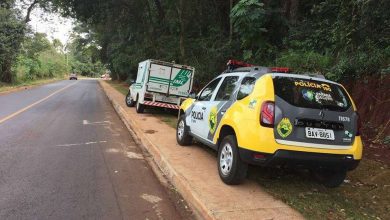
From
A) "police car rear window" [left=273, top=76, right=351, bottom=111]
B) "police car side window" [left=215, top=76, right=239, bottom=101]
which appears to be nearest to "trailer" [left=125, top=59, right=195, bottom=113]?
"police car side window" [left=215, top=76, right=239, bottom=101]

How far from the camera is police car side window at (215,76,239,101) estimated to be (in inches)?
→ 268

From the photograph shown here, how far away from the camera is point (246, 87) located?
6.24 metres

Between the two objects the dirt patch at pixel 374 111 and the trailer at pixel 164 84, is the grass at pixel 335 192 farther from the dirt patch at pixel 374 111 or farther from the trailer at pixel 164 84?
the trailer at pixel 164 84

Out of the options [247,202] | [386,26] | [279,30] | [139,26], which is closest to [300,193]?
[247,202]

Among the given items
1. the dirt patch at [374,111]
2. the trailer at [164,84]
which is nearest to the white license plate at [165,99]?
the trailer at [164,84]

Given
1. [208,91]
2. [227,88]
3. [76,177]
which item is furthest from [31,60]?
[227,88]

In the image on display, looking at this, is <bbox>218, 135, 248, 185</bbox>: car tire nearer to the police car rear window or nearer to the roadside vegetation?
the roadside vegetation

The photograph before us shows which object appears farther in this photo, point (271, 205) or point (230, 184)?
point (230, 184)

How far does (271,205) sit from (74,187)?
9.38 ft

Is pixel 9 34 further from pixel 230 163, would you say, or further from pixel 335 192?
pixel 335 192

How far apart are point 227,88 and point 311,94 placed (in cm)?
176

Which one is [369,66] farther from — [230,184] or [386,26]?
[230,184]

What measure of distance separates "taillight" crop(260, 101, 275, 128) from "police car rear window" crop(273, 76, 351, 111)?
0.23 m

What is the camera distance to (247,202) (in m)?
5.29
